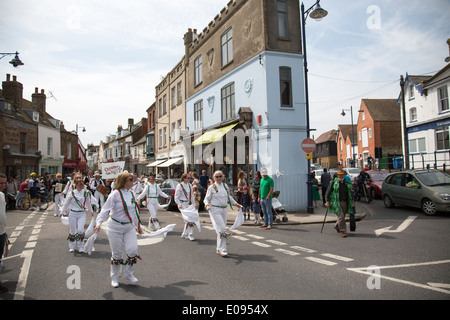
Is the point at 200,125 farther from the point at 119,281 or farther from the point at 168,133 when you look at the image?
the point at 119,281

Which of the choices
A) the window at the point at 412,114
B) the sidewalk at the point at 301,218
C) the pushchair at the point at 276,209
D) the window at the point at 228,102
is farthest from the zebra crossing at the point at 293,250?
the window at the point at 412,114

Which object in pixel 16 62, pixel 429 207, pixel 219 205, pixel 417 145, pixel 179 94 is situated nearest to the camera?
pixel 219 205

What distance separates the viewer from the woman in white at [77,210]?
6.76 meters

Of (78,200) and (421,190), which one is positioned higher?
(78,200)

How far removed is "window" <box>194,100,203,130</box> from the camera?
20.7 m

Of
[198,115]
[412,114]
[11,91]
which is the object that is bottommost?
[198,115]

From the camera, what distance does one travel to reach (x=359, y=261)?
5543 millimetres

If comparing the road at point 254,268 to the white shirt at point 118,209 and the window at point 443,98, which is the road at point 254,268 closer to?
the white shirt at point 118,209

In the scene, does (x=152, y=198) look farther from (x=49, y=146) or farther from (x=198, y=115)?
(x=49, y=146)

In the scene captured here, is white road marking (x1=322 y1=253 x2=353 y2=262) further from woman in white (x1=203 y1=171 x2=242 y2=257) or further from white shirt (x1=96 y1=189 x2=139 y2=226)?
white shirt (x1=96 y1=189 x2=139 y2=226)

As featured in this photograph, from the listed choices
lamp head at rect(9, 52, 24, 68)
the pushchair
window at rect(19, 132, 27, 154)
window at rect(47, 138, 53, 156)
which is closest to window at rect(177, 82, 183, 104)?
lamp head at rect(9, 52, 24, 68)

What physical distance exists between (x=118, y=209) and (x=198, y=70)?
59.7 feet

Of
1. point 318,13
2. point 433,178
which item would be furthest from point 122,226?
point 433,178

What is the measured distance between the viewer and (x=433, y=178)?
36.8 ft
